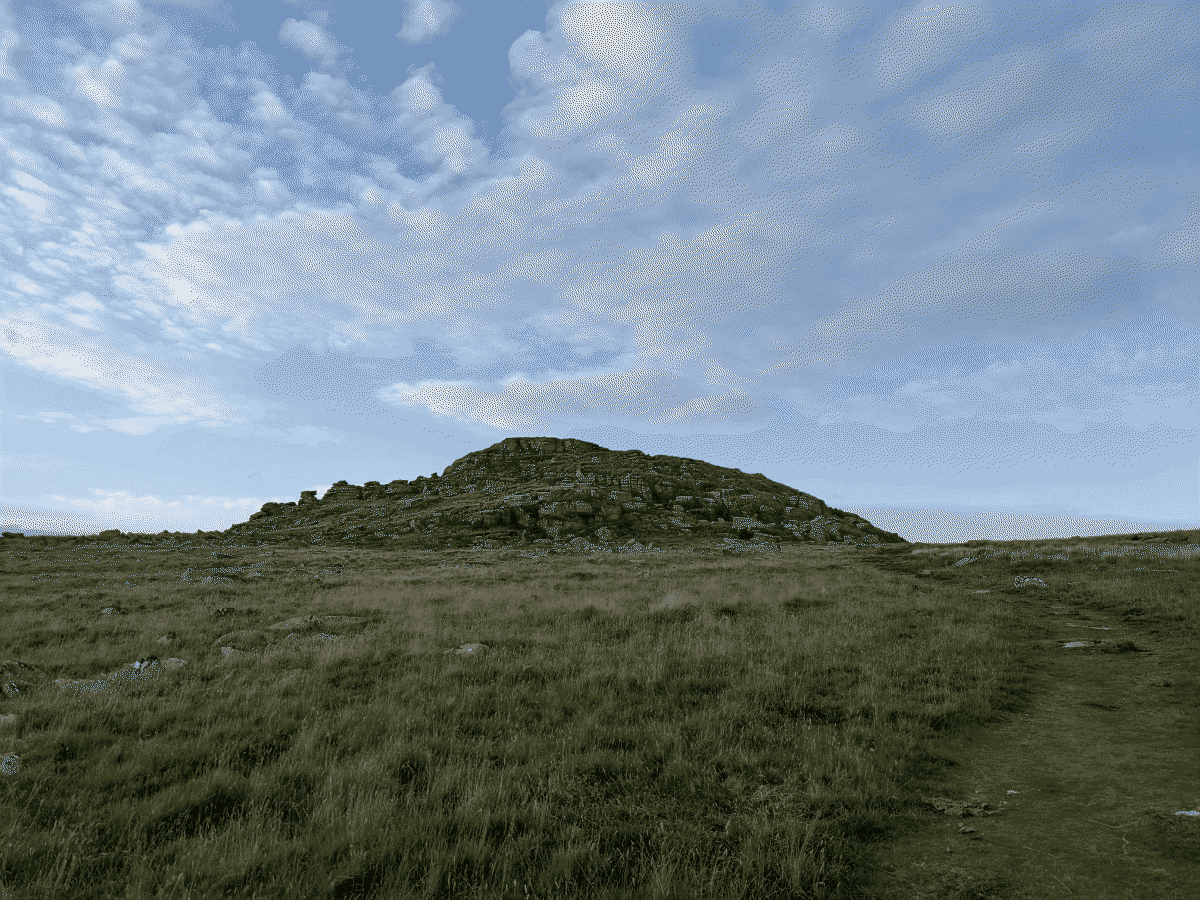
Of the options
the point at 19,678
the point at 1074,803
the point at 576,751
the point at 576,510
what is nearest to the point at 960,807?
the point at 1074,803

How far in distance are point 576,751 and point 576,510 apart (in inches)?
2197

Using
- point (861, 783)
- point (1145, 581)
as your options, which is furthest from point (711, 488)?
point (861, 783)

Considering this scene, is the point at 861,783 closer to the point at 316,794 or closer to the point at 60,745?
the point at 316,794

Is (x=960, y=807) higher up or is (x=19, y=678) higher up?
(x=19, y=678)

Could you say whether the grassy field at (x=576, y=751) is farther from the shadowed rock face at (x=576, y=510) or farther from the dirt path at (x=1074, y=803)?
the shadowed rock face at (x=576, y=510)

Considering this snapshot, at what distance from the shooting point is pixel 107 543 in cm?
4994

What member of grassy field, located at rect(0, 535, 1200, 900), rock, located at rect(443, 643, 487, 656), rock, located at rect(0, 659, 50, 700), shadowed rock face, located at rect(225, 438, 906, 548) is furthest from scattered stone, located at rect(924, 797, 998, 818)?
shadowed rock face, located at rect(225, 438, 906, 548)

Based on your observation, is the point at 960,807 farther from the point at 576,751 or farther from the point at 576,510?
the point at 576,510

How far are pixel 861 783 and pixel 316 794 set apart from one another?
558cm

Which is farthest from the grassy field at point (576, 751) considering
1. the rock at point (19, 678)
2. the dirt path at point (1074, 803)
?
the rock at point (19, 678)

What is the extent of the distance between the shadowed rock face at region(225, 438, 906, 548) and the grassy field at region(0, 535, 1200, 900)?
37.8 meters

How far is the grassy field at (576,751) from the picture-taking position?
464 cm

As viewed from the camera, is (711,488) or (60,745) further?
(711,488)

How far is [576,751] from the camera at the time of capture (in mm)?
6906
